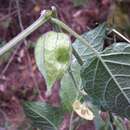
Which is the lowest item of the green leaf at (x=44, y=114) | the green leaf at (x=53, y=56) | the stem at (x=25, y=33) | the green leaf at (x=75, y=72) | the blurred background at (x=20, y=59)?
the blurred background at (x=20, y=59)

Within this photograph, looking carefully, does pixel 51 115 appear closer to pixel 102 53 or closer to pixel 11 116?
pixel 102 53

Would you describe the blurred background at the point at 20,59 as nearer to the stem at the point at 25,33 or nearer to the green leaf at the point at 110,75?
the green leaf at the point at 110,75

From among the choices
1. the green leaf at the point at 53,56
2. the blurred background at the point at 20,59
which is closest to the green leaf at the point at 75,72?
the green leaf at the point at 53,56

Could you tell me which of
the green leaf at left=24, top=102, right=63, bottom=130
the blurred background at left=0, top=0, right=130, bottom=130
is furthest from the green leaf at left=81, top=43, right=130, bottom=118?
the blurred background at left=0, top=0, right=130, bottom=130

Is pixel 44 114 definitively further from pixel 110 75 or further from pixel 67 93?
pixel 110 75

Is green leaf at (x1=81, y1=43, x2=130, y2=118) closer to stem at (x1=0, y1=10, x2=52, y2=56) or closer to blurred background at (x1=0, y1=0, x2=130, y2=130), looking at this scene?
stem at (x1=0, y1=10, x2=52, y2=56)

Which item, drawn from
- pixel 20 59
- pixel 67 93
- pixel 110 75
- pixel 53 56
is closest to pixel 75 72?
pixel 67 93

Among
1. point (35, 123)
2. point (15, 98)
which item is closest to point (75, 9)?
point (15, 98)
